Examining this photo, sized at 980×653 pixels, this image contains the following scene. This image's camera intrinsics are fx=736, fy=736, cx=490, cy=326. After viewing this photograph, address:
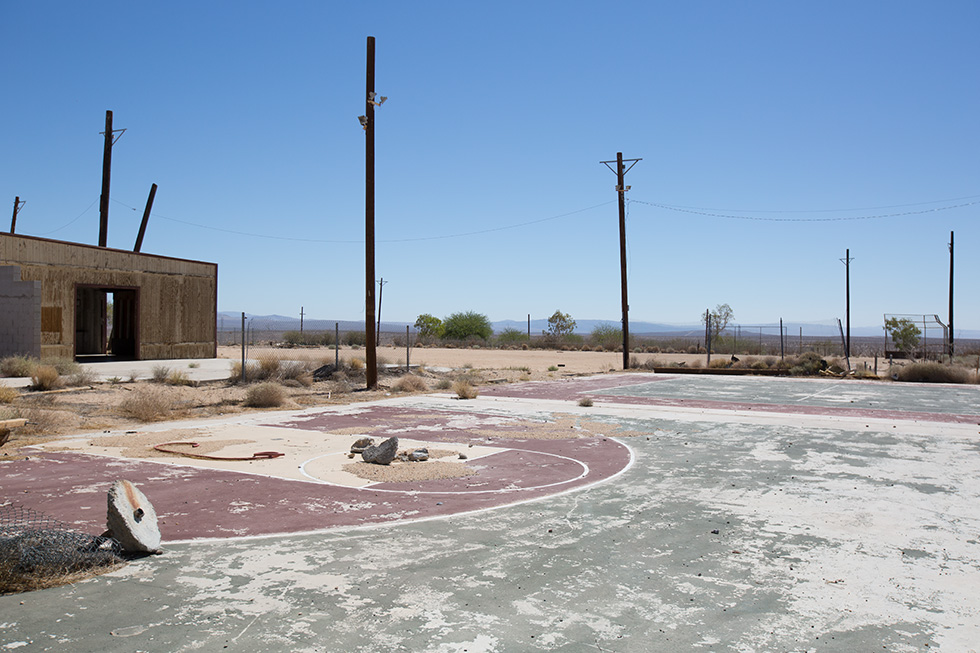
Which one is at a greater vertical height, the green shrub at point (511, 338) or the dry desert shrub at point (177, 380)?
the green shrub at point (511, 338)

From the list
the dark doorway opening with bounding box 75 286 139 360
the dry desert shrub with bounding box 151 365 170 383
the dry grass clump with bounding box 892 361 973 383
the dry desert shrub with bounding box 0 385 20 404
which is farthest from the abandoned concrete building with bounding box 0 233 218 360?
the dry grass clump with bounding box 892 361 973 383

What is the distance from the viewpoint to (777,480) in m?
9.95

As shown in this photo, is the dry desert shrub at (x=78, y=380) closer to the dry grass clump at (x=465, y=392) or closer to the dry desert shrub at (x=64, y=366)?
the dry desert shrub at (x=64, y=366)

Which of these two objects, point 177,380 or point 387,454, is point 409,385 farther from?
point 387,454

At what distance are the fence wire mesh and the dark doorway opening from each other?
2999 centimetres

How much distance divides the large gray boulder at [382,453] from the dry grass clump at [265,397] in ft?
26.7

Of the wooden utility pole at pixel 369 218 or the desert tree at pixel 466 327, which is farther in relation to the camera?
the desert tree at pixel 466 327

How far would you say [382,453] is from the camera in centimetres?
1089

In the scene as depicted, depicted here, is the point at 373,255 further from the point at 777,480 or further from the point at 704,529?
the point at 704,529

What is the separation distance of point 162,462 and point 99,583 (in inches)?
218

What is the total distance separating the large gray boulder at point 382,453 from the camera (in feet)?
35.6

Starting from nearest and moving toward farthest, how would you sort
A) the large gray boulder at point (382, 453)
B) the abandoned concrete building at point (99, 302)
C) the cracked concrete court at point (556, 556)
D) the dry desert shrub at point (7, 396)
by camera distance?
the cracked concrete court at point (556, 556), the large gray boulder at point (382, 453), the dry desert shrub at point (7, 396), the abandoned concrete building at point (99, 302)

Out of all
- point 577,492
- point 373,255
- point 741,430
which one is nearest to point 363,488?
point 577,492

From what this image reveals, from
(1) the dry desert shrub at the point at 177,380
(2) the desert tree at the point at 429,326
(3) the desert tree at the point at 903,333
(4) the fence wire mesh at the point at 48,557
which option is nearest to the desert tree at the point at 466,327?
(2) the desert tree at the point at 429,326
